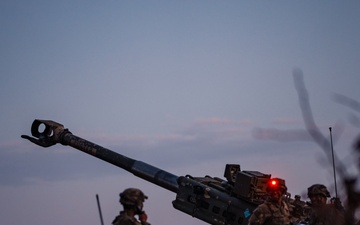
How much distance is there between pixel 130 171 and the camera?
1819 centimetres

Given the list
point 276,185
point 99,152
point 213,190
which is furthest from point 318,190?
point 99,152

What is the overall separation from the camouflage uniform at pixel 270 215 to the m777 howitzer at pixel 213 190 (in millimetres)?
3611

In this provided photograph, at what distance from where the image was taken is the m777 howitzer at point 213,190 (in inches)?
608

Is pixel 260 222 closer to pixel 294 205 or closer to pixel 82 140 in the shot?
pixel 294 205

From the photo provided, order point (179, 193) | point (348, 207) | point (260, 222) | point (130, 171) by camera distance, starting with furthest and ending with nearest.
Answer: point (130, 171) → point (179, 193) → point (260, 222) → point (348, 207)

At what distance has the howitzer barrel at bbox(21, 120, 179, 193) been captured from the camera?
57.1 feet

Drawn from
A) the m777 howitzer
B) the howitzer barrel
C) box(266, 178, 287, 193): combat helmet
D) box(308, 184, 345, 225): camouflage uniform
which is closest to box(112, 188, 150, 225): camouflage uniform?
box(308, 184, 345, 225): camouflage uniform

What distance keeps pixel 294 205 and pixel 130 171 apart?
4993mm

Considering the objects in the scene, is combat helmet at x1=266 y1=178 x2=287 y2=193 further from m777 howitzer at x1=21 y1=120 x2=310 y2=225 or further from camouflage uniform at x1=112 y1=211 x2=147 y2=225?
camouflage uniform at x1=112 y1=211 x2=147 y2=225

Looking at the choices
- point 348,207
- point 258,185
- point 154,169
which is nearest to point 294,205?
point 258,185

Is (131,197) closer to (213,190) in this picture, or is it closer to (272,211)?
(272,211)

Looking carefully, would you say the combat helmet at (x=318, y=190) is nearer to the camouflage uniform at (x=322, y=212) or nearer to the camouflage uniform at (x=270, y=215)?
the camouflage uniform at (x=322, y=212)

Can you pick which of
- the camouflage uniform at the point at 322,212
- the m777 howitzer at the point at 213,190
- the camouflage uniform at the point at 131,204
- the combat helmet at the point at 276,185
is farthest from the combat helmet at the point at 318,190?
the m777 howitzer at the point at 213,190

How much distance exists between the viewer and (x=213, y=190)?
16.2 metres
